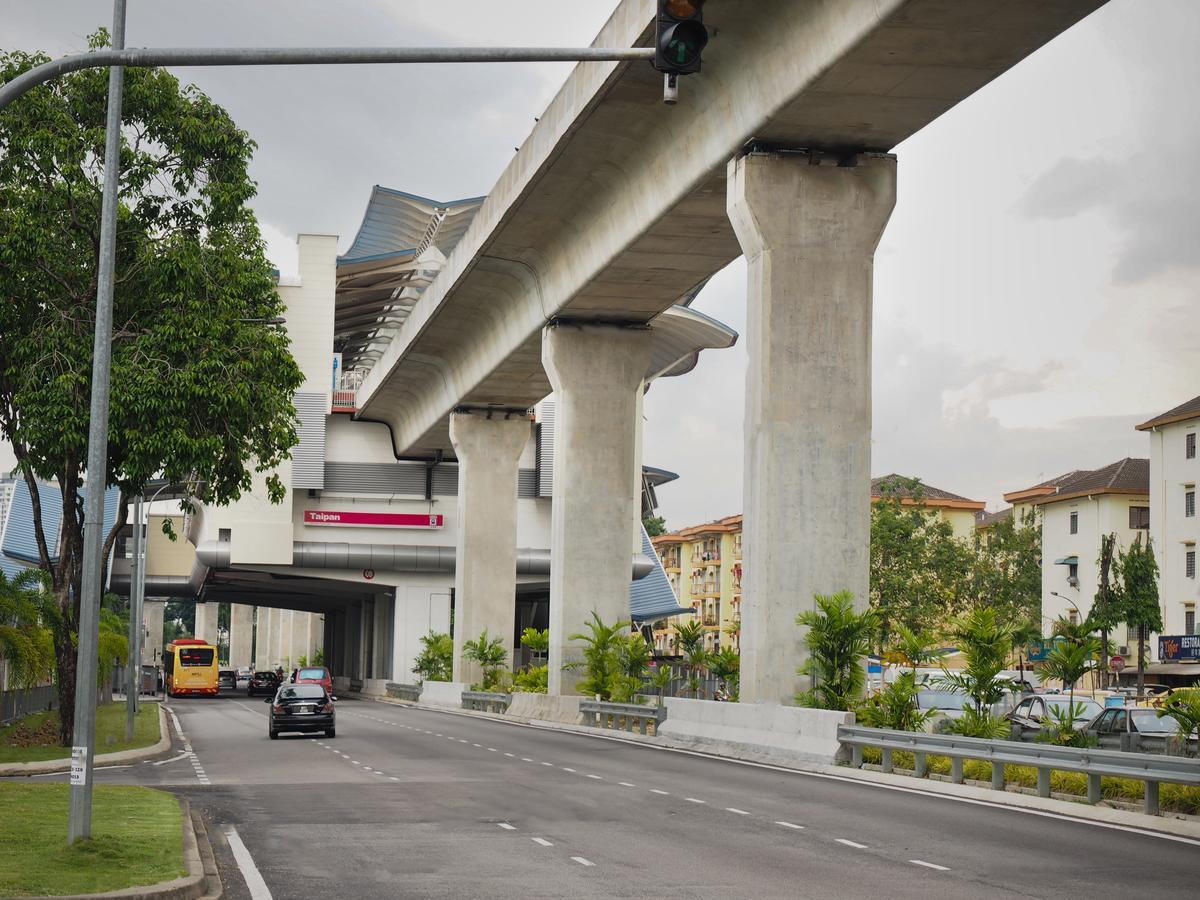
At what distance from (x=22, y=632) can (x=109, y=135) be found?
1026 inches

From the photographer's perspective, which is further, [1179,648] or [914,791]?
[1179,648]

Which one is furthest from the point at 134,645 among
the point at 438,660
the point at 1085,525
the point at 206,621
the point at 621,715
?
the point at 206,621

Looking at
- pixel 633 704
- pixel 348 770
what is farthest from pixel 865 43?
pixel 633 704

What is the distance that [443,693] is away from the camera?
57.9 meters

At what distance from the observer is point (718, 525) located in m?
144

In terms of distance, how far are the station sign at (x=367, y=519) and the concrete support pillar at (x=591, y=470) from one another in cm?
3112

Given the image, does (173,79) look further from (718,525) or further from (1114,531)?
(718,525)

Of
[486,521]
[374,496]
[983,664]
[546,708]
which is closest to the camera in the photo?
[983,664]

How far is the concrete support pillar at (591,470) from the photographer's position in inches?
1555

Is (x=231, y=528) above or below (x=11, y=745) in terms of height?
above

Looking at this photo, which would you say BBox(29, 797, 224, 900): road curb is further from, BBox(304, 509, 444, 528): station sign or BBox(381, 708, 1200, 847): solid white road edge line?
BBox(304, 509, 444, 528): station sign

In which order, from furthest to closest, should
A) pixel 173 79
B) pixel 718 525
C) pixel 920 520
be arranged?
pixel 718 525
pixel 920 520
pixel 173 79

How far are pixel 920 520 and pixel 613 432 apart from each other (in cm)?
4219

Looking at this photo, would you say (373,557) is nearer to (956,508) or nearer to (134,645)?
(134,645)
